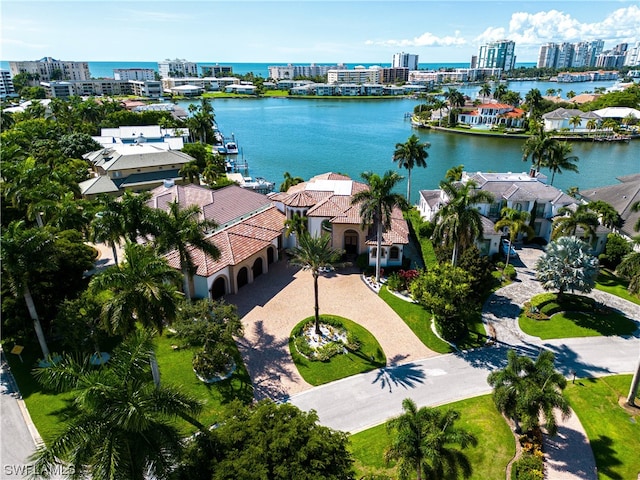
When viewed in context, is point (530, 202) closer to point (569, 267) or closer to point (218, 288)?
point (569, 267)

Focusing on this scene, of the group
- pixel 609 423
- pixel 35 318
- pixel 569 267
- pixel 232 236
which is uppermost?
pixel 232 236

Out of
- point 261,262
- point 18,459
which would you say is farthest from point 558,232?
point 18,459

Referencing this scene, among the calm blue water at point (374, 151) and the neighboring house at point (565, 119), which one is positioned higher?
the neighboring house at point (565, 119)

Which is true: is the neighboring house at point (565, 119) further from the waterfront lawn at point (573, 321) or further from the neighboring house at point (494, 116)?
the waterfront lawn at point (573, 321)

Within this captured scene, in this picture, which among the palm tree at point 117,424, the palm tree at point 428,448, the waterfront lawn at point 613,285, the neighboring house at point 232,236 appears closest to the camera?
the palm tree at point 117,424

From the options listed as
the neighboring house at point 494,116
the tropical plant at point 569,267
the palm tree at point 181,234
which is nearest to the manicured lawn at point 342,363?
the palm tree at point 181,234

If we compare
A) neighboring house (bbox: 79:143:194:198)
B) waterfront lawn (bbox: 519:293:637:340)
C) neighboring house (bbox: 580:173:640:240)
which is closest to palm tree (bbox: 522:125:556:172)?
neighboring house (bbox: 580:173:640:240)

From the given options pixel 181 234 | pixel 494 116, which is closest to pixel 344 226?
pixel 181 234
